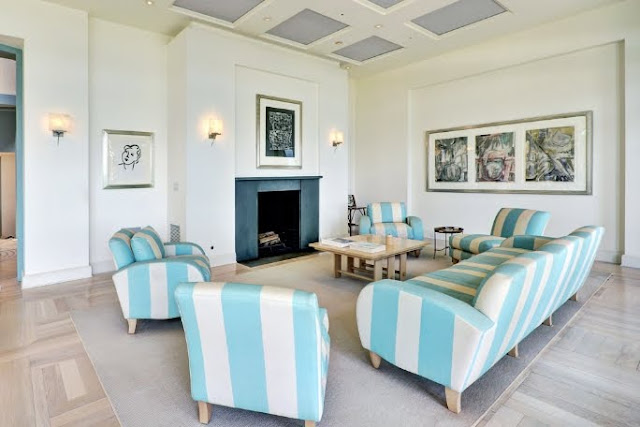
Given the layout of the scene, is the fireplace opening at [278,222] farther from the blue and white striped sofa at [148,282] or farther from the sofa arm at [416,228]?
the blue and white striped sofa at [148,282]

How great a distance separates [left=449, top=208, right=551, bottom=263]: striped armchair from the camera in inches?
179

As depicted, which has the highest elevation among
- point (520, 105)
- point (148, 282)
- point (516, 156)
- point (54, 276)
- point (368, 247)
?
point (520, 105)

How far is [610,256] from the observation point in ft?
17.5

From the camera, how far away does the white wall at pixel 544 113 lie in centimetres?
529

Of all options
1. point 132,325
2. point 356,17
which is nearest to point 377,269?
point 132,325

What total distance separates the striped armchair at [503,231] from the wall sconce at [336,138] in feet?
9.44

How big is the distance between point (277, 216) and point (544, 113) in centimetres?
460

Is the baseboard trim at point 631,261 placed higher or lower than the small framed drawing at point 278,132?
lower

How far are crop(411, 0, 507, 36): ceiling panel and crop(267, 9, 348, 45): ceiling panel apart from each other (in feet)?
3.81

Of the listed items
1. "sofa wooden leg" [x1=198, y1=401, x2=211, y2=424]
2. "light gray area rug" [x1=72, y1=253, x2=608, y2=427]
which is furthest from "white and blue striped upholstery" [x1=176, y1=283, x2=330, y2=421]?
"light gray area rug" [x1=72, y1=253, x2=608, y2=427]

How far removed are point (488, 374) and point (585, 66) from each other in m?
5.17

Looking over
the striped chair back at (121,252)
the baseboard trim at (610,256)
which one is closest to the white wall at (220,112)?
the striped chair back at (121,252)

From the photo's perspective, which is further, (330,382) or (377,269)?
(377,269)

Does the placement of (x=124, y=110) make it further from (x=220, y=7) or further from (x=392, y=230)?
(x=392, y=230)
